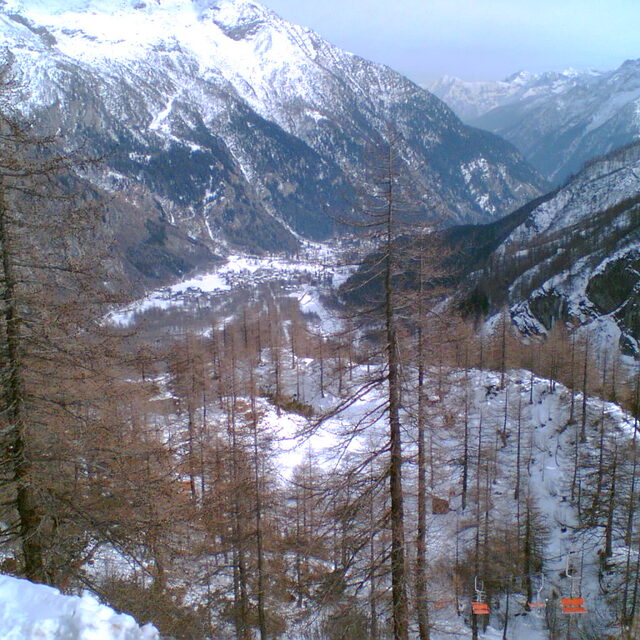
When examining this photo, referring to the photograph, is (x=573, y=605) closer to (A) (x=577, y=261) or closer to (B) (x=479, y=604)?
(B) (x=479, y=604)

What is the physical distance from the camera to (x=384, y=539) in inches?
392

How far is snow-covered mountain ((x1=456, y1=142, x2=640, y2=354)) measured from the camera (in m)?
61.4

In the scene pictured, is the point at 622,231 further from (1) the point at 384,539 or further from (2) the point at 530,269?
(1) the point at 384,539

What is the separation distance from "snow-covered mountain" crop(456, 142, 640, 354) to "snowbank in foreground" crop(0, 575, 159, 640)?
6142 centimetres

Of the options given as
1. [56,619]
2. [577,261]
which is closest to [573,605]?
[56,619]

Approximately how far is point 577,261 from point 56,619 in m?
82.7

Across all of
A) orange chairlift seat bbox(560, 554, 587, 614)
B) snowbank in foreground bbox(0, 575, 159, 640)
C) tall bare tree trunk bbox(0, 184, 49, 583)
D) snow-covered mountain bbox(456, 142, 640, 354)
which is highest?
snow-covered mountain bbox(456, 142, 640, 354)

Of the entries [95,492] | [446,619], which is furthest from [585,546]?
[95,492]

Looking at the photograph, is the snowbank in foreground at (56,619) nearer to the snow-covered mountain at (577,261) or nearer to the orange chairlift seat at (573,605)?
the orange chairlift seat at (573,605)

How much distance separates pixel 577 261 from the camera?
74438mm

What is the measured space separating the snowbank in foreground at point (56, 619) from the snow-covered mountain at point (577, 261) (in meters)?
61.4

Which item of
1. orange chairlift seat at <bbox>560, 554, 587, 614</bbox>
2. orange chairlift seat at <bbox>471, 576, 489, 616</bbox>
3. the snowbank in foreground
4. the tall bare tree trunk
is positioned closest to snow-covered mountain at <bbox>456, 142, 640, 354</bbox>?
orange chairlift seat at <bbox>560, 554, 587, 614</bbox>

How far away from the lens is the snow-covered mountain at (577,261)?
6144 cm

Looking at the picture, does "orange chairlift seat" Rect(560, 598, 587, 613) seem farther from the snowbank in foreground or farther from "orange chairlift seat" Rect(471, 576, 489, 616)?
the snowbank in foreground
